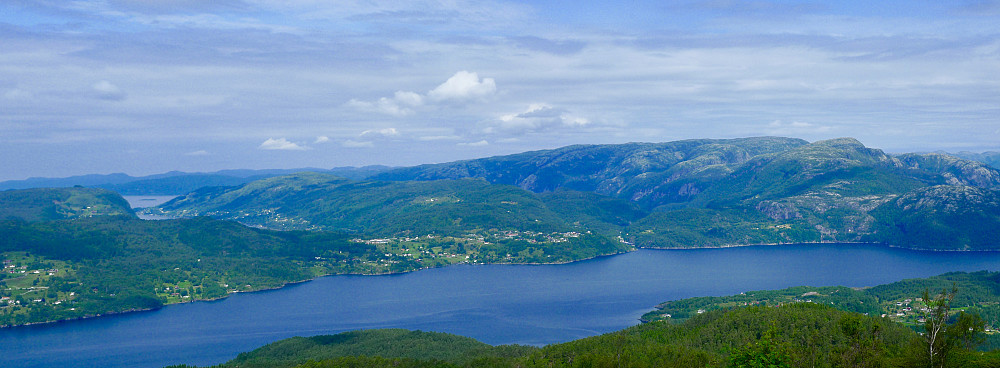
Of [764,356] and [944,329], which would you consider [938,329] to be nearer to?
[944,329]

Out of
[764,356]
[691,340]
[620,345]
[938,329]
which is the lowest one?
[620,345]

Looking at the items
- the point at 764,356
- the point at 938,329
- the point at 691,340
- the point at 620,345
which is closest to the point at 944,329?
the point at 938,329

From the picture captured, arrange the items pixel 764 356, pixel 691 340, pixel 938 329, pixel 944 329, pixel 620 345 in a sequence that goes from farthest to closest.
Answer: pixel 691 340
pixel 620 345
pixel 944 329
pixel 764 356
pixel 938 329

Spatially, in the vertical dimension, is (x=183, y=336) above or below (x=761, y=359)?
below

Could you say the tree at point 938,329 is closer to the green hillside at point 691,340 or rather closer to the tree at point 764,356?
the green hillside at point 691,340

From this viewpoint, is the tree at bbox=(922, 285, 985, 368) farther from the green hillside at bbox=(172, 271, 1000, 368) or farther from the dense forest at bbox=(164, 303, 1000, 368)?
the dense forest at bbox=(164, 303, 1000, 368)

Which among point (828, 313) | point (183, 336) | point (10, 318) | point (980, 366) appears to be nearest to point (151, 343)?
point (183, 336)

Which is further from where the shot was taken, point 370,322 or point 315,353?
point 370,322

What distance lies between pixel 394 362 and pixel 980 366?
89.5m

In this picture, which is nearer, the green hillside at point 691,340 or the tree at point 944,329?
the tree at point 944,329

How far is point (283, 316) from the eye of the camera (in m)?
196

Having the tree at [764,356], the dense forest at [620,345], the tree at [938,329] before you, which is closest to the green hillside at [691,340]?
the dense forest at [620,345]

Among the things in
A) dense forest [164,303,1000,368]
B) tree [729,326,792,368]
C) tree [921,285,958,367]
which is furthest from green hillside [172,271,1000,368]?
tree [729,326,792,368]

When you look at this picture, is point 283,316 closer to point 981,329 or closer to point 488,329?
point 488,329
